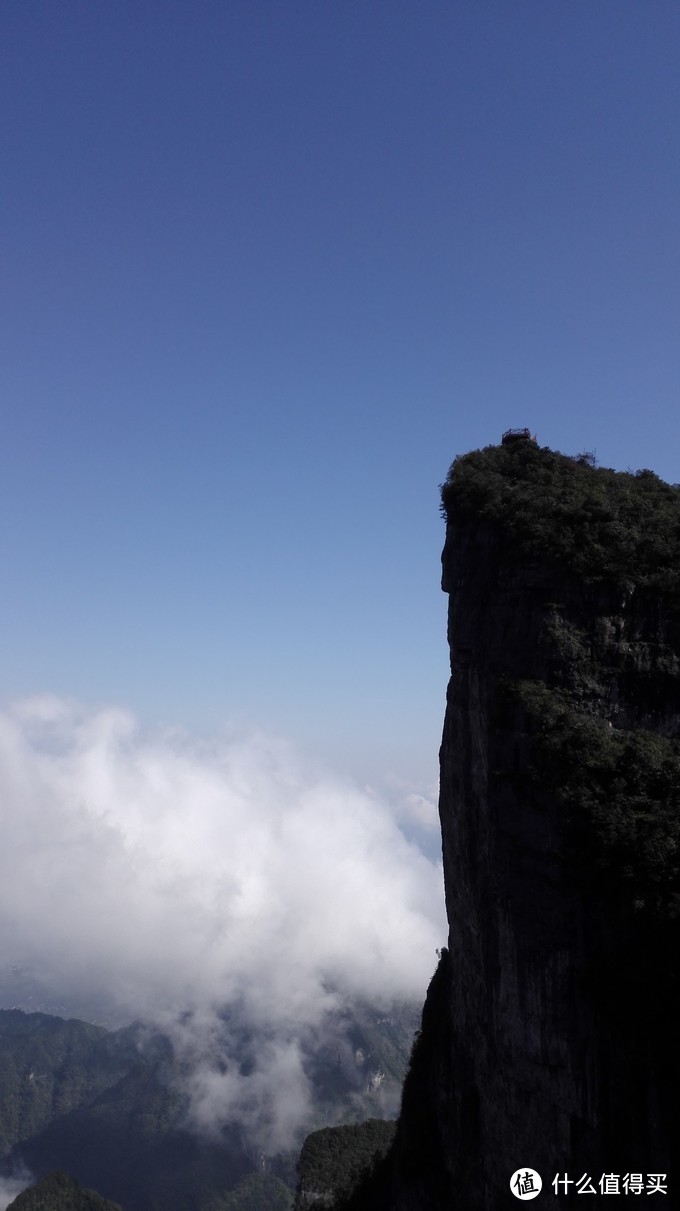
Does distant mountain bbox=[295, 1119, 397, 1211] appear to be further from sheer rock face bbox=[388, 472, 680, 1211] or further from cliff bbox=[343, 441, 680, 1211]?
sheer rock face bbox=[388, 472, 680, 1211]

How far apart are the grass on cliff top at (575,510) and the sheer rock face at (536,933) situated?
2.25 feet

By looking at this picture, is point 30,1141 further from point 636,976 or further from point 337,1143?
point 636,976

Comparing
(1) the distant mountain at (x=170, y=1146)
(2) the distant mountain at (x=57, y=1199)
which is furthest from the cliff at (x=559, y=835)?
(1) the distant mountain at (x=170, y=1146)

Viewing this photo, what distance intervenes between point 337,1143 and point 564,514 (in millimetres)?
57379

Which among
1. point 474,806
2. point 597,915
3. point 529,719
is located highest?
point 529,719

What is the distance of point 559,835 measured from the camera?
67.4 feet

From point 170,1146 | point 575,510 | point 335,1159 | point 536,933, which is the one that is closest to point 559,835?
point 536,933

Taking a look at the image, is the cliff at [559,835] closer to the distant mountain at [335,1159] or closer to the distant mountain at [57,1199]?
the distant mountain at [335,1159]

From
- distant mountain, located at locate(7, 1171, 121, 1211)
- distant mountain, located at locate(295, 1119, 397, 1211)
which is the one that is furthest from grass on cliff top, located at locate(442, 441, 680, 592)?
distant mountain, located at locate(7, 1171, 121, 1211)

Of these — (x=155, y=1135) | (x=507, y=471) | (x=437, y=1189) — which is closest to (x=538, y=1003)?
(x=437, y=1189)

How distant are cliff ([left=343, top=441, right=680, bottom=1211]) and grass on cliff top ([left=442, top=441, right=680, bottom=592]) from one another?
0.10 m

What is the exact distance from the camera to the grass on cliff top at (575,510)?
23.7m

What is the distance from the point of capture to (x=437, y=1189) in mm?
27750

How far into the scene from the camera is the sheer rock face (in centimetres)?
1841
